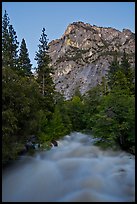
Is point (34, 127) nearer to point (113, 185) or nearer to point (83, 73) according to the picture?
point (113, 185)

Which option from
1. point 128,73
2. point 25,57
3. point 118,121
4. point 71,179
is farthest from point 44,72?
point 71,179

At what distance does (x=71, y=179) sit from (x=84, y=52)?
141 metres

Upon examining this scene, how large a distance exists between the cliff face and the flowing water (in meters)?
96.3

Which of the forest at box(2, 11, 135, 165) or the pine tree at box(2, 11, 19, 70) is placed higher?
the pine tree at box(2, 11, 19, 70)

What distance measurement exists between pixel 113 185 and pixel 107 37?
168 m

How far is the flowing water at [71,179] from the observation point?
394 inches

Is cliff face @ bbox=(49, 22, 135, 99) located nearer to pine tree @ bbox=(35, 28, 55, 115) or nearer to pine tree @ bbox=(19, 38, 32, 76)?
pine tree @ bbox=(19, 38, 32, 76)

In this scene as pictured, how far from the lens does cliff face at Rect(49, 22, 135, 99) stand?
122 meters

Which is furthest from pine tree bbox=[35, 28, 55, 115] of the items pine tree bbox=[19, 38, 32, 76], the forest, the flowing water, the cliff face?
the cliff face

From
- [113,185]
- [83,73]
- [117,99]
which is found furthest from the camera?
[83,73]

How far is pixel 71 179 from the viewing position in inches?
470

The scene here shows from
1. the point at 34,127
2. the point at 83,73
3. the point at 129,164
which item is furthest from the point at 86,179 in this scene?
the point at 83,73

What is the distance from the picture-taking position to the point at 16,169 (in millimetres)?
13602

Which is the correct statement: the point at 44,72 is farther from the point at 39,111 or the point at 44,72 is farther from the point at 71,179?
the point at 71,179
